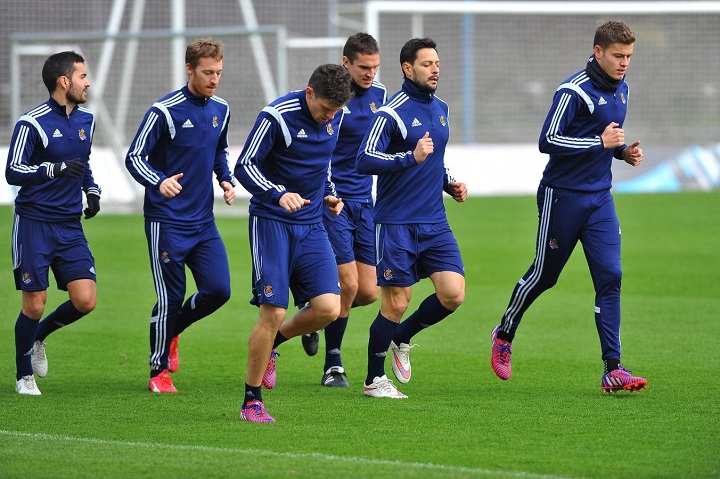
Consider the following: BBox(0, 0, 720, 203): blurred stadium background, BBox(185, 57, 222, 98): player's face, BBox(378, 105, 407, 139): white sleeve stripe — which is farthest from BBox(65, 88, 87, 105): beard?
BBox(0, 0, 720, 203): blurred stadium background

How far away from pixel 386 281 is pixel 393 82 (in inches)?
957

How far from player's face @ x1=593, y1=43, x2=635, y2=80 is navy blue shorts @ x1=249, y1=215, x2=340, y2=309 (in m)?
Answer: 2.34

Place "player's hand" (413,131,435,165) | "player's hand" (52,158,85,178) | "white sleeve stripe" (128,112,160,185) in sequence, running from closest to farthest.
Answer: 1. "player's hand" (413,131,435,165)
2. "white sleeve stripe" (128,112,160,185)
3. "player's hand" (52,158,85,178)

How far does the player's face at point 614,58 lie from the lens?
8031mm

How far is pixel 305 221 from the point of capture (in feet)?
24.1

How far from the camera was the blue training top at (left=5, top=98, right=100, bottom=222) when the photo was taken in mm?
8219

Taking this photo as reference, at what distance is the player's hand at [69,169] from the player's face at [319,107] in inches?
71.6

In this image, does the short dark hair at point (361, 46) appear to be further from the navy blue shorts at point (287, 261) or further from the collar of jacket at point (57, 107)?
the collar of jacket at point (57, 107)

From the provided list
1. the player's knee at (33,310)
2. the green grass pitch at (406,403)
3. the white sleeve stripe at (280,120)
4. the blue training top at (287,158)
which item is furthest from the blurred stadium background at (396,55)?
the white sleeve stripe at (280,120)

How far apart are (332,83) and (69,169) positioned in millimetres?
2094

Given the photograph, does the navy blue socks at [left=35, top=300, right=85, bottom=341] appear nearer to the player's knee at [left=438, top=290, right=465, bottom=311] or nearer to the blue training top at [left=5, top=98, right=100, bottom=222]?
the blue training top at [left=5, top=98, right=100, bottom=222]

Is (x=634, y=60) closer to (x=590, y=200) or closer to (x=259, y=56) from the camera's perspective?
(x=259, y=56)

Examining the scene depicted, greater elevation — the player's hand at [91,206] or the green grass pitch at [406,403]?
the player's hand at [91,206]

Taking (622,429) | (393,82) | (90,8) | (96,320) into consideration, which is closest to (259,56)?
(90,8)
